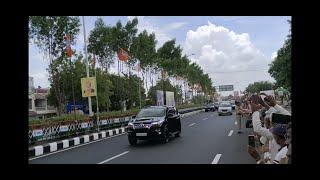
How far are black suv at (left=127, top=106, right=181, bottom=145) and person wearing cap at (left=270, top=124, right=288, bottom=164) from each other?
9.05 metres

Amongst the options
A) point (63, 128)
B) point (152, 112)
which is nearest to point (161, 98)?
point (63, 128)

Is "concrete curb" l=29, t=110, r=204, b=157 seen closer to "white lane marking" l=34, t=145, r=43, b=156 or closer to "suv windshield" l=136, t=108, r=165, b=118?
"white lane marking" l=34, t=145, r=43, b=156

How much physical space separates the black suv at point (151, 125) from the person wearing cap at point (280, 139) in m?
9.05

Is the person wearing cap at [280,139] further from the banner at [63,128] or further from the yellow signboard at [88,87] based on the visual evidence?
the yellow signboard at [88,87]

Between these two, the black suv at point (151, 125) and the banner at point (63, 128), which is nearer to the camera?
the black suv at point (151, 125)

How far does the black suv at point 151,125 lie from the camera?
1513 cm

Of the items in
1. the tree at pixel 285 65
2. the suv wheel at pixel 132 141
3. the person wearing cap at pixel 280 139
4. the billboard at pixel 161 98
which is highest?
the tree at pixel 285 65

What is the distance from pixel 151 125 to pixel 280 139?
30.5 feet

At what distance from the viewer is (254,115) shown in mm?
6449

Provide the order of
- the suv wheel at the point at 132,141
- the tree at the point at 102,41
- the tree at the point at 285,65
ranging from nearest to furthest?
1. the suv wheel at the point at 132,141
2. the tree at the point at 285,65
3. the tree at the point at 102,41

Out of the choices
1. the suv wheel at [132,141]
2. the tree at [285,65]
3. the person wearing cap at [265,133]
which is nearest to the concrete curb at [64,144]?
the suv wheel at [132,141]
